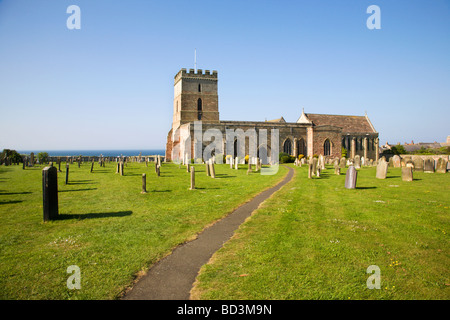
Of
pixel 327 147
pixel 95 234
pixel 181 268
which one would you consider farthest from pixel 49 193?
pixel 327 147

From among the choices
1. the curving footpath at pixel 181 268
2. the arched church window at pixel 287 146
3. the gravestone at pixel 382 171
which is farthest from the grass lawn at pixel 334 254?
the arched church window at pixel 287 146

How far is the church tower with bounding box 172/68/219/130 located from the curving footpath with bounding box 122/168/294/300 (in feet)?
119

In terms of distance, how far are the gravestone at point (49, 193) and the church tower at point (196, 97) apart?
3474 cm

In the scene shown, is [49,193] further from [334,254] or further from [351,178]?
[351,178]

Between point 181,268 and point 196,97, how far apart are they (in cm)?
4019

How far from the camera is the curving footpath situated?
438cm

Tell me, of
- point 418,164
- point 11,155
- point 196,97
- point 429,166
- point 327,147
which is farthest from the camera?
point 327,147

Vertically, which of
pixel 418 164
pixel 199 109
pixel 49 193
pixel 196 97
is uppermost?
Answer: pixel 196 97

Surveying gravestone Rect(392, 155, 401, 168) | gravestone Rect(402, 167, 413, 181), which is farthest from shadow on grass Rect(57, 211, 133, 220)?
gravestone Rect(392, 155, 401, 168)

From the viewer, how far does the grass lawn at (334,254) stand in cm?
443

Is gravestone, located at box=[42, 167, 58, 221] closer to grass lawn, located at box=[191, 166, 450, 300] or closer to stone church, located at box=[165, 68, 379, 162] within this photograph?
grass lawn, located at box=[191, 166, 450, 300]

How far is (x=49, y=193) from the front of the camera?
320 inches

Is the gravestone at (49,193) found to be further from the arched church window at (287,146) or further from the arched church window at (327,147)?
the arched church window at (327,147)
